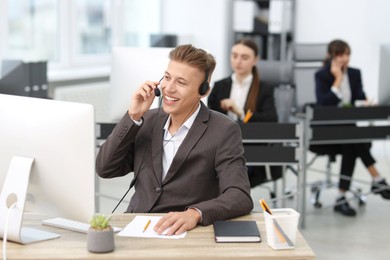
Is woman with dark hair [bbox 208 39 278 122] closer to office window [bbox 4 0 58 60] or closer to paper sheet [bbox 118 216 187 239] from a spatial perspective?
office window [bbox 4 0 58 60]

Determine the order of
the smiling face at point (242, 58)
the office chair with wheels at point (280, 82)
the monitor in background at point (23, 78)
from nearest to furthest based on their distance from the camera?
the monitor in background at point (23, 78) < the smiling face at point (242, 58) < the office chair with wheels at point (280, 82)

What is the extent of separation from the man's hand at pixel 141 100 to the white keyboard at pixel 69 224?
15.8 inches

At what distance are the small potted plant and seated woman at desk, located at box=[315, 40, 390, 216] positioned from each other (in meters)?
3.01

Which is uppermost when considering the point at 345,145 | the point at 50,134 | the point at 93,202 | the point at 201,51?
the point at 201,51

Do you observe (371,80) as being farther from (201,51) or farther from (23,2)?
(201,51)

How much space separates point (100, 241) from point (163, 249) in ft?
0.57

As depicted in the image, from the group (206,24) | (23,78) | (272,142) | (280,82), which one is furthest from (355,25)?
(23,78)

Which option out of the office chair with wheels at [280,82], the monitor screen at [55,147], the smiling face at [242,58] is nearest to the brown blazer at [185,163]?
the monitor screen at [55,147]

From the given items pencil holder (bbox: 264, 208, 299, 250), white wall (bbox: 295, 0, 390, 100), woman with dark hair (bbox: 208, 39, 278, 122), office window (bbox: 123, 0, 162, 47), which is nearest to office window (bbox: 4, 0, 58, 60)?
office window (bbox: 123, 0, 162, 47)

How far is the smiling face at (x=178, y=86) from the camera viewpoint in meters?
2.22

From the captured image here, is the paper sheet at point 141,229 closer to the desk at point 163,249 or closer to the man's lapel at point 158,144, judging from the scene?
the desk at point 163,249

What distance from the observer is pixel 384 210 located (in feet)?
15.2

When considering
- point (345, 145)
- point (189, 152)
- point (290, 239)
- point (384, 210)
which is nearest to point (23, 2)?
point (345, 145)

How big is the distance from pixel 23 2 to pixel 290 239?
4017mm
